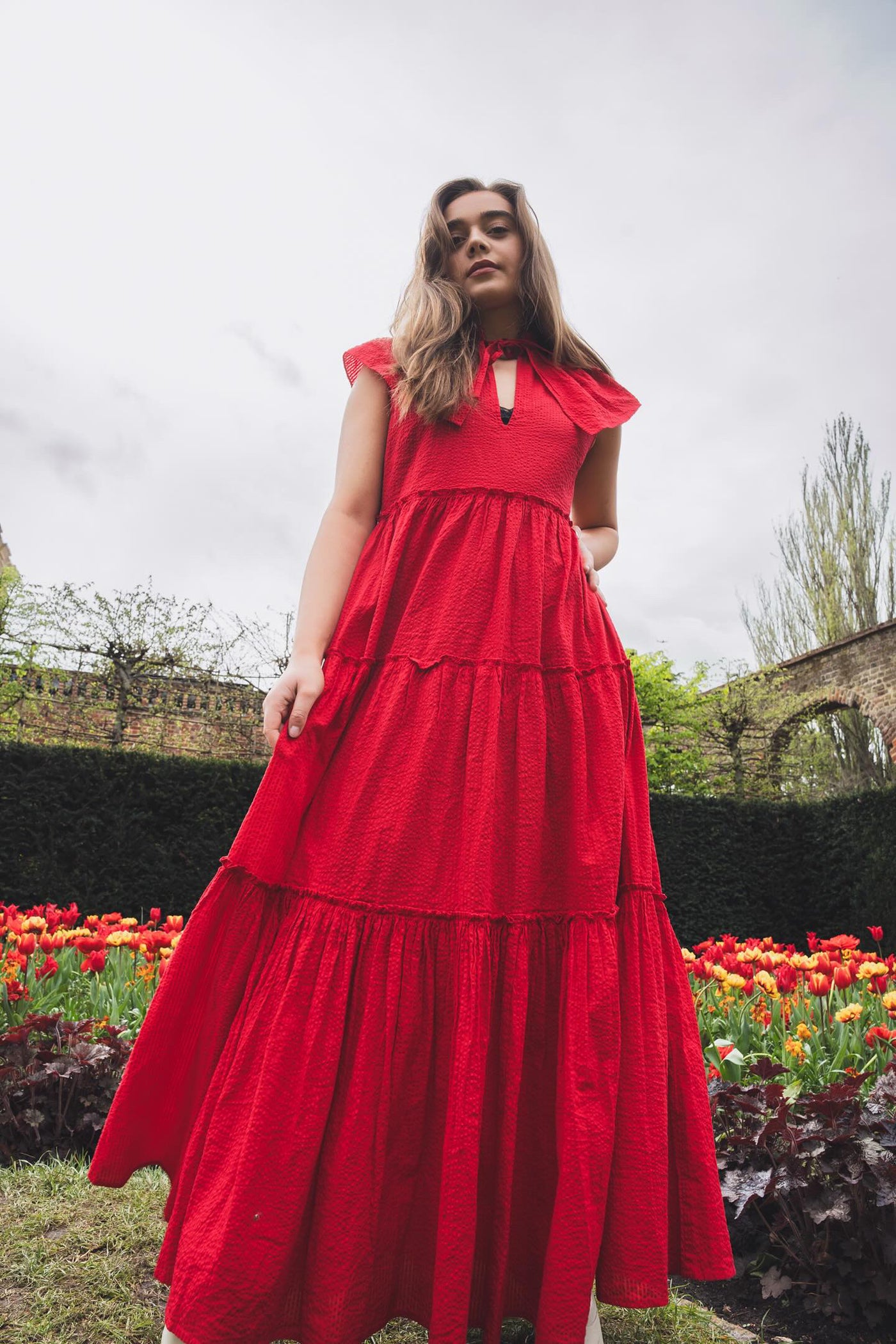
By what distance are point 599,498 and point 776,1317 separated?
5.51 feet

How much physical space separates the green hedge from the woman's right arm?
5027 mm

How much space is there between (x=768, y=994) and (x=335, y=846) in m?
2.20

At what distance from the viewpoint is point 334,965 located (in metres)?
1.07

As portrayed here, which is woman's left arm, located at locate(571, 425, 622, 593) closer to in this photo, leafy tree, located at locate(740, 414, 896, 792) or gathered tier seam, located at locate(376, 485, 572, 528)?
gathered tier seam, located at locate(376, 485, 572, 528)

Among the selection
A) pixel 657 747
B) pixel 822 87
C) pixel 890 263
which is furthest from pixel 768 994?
pixel 657 747

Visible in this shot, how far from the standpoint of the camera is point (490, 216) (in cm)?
167

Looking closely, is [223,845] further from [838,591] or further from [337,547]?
[838,591]

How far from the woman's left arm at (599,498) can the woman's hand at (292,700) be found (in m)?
0.68

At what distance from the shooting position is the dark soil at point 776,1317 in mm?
1600

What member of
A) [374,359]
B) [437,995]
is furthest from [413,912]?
[374,359]

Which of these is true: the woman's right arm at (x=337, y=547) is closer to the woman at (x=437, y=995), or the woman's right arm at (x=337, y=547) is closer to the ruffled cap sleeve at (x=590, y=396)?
the woman at (x=437, y=995)

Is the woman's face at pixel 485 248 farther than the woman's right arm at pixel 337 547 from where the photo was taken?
Yes

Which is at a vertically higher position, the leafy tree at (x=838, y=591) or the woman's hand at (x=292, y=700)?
the leafy tree at (x=838, y=591)

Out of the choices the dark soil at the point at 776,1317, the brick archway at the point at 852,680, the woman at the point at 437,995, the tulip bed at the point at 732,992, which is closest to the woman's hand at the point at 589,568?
the woman at the point at 437,995
